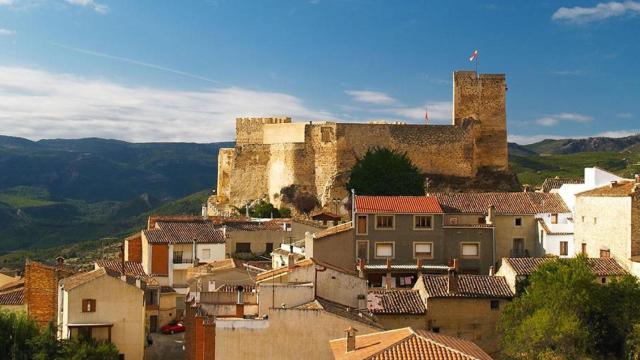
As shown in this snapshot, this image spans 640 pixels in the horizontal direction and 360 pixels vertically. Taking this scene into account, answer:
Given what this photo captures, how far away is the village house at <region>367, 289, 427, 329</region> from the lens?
1246 inches

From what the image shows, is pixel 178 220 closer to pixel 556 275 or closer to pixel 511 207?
pixel 511 207

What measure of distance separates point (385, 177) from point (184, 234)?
50.2ft

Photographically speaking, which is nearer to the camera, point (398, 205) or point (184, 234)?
point (398, 205)

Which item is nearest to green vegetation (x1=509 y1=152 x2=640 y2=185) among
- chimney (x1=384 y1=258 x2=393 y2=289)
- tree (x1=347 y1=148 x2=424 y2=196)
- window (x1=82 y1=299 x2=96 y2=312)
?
tree (x1=347 y1=148 x2=424 y2=196)

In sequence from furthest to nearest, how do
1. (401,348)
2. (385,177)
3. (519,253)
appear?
(385,177)
(519,253)
(401,348)

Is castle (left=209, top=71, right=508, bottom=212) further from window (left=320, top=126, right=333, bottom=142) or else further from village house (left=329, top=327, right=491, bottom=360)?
village house (left=329, top=327, right=491, bottom=360)

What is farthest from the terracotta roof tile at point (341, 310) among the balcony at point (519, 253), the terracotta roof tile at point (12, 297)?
the terracotta roof tile at point (12, 297)

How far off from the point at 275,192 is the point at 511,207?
26.6m

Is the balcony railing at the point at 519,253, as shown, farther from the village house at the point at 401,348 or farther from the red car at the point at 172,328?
the village house at the point at 401,348

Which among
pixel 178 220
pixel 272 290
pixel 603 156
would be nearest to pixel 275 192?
pixel 178 220

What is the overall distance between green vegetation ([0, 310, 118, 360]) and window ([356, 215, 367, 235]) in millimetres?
13226

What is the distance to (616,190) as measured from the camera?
37.6 meters

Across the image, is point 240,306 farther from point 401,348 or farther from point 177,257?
point 177,257

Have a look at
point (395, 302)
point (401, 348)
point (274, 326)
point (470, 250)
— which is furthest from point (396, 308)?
point (470, 250)
